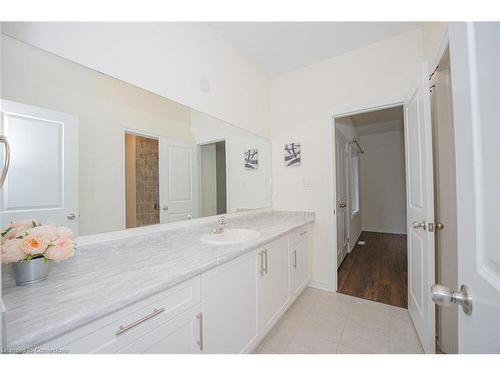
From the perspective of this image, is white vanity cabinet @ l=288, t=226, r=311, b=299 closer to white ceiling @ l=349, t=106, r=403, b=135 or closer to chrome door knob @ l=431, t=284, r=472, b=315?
chrome door knob @ l=431, t=284, r=472, b=315

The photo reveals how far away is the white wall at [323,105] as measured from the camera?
76.6 inches

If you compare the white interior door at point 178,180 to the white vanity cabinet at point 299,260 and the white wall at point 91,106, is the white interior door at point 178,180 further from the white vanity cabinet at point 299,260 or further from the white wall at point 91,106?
the white vanity cabinet at point 299,260

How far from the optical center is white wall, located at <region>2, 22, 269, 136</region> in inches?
39.2

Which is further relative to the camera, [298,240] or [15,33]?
[298,240]

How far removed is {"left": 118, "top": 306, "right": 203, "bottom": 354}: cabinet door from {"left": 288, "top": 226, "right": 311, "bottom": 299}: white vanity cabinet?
111cm

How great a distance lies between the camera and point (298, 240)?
204 centimetres

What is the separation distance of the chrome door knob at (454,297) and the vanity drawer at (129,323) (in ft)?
2.82

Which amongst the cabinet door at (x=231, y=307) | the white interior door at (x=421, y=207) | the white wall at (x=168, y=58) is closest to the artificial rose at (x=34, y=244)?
the cabinet door at (x=231, y=307)

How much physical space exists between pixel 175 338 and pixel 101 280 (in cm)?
39

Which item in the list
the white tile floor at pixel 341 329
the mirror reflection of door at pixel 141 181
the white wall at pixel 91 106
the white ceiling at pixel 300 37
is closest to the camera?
the white wall at pixel 91 106

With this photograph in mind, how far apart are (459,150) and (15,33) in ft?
5.50

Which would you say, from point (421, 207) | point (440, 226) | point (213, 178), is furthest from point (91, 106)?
point (440, 226)

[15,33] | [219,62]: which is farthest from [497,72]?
[219,62]
